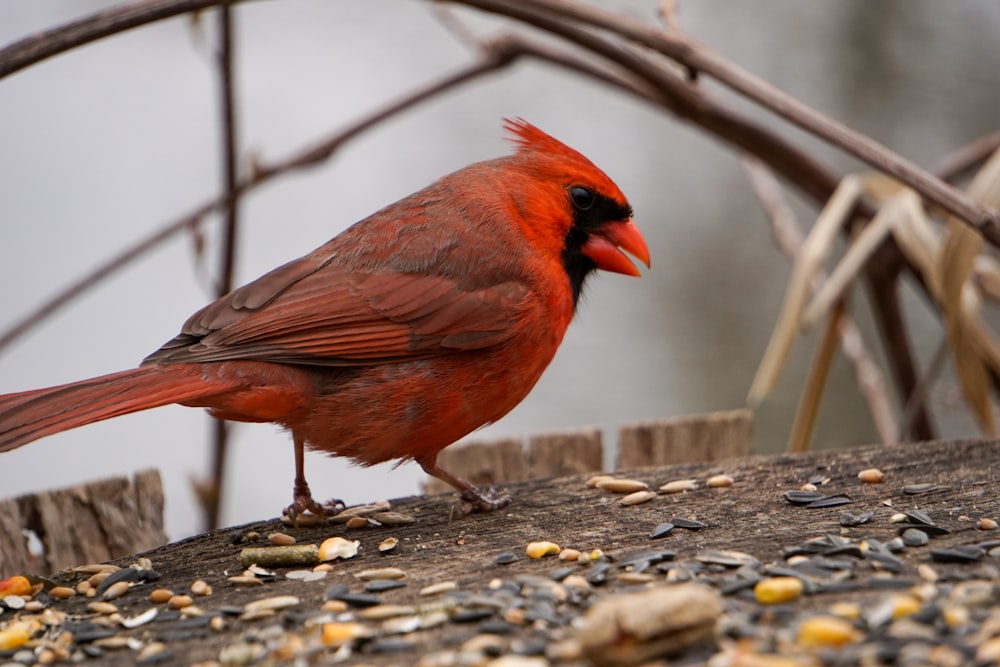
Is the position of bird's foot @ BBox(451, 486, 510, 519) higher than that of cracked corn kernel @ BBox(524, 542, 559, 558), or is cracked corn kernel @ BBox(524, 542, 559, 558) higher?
bird's foot @ BBox(451, 486, 510, 519)

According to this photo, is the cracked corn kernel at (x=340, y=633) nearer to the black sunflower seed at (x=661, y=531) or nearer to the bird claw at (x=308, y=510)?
the black sunflower seed at (x=661, y=531)

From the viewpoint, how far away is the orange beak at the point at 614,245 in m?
3.42

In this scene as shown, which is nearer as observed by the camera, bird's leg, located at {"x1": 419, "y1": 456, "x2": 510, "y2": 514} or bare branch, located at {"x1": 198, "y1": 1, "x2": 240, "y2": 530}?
bird's leg, located at {"x1": 419, "y1": 456, "x2": 510, "y2": 514}

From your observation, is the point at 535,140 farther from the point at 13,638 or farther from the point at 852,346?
the point at 13,638

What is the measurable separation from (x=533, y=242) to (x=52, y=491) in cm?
137

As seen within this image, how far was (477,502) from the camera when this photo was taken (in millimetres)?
3002

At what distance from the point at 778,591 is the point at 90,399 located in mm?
1432

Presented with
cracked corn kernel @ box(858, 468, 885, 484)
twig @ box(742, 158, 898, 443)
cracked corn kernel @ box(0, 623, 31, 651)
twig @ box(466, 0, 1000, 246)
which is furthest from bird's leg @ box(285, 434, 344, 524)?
twig @ box(742, 158, 898, 443)

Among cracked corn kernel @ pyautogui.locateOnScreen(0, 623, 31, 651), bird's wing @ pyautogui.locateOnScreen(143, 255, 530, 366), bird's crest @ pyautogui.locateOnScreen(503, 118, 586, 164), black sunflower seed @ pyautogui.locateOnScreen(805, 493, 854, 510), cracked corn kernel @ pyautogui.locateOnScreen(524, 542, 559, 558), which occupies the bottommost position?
cracked corn kernel @ pyautogui.locateOnScreen(0, 623, 31, 651)

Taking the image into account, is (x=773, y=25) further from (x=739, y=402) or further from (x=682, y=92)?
(x=682, y=92)

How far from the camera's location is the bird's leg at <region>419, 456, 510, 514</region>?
2.99 m

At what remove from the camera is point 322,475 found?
6020 mm

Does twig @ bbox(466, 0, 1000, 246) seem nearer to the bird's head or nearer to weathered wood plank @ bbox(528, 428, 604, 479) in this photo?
the bird's head

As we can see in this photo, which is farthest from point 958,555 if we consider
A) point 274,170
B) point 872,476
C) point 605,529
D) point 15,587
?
point 274,170
